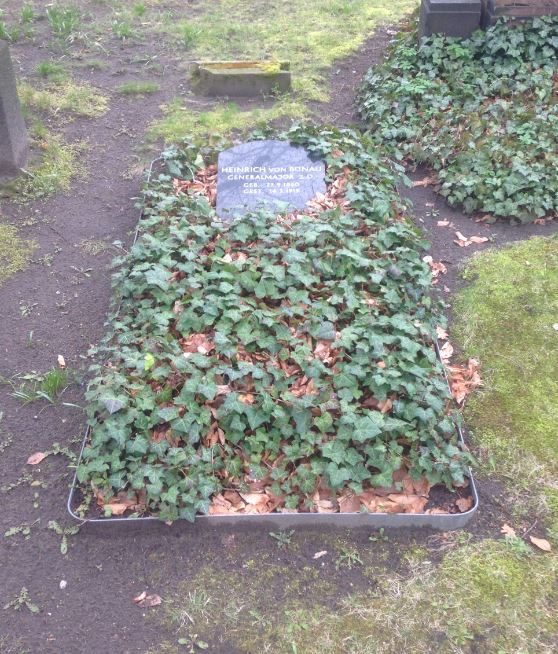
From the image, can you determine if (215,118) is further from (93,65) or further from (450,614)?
(450,614)

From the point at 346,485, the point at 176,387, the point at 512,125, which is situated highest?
the point at 512,125

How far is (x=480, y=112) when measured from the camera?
6.17 meters

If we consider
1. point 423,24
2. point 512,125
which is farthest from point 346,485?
point 423,24

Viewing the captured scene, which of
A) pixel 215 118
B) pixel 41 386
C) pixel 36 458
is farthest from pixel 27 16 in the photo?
pixel 36 458

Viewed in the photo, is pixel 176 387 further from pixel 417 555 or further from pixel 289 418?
pixel 417 555

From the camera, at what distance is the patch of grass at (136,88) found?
7.13m

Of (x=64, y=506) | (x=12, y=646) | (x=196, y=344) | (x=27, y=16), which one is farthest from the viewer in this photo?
(x=27, y=16)

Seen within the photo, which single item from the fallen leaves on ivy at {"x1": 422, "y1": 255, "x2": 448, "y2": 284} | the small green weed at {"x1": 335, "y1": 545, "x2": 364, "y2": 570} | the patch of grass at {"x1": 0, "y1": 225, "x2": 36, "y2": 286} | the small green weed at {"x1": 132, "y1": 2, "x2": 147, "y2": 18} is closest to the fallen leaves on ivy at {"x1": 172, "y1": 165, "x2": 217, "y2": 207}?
the patch of grass at {"x1": 0, "y1": 225, "x2": 36, "y2": 286}

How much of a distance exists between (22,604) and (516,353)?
3163 millimetres

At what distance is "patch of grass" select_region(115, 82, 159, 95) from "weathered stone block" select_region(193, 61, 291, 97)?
1.75 ft

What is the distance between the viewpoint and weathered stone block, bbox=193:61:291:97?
6.95 meters

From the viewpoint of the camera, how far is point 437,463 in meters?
3.22

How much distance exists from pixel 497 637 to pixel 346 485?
93 centimetres

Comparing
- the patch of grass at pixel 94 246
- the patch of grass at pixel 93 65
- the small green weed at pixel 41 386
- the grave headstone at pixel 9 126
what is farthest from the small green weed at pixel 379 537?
the patch of grass at pixel 93 65
